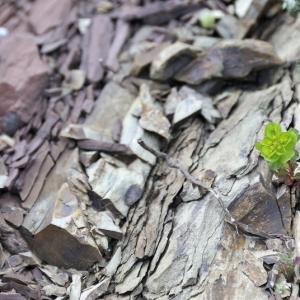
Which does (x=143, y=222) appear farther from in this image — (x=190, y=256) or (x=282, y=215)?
(x=282, y=215)

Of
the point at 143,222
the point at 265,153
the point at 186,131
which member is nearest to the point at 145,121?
the point at 186,131

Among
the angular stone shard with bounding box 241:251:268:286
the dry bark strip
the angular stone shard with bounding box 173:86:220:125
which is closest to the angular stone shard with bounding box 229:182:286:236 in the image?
the dry bark strip

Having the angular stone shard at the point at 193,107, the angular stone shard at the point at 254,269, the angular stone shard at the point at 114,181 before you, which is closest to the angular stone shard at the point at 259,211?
the angular stone shard at the point at 254,269

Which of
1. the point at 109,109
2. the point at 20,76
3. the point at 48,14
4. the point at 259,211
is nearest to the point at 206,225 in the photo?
the point at 259,211

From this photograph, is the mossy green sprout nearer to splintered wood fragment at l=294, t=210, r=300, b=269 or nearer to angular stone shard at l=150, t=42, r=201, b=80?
splintered wood fragment at l=294, t=210, r=300, b=269

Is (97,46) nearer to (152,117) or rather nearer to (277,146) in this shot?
(152,117)

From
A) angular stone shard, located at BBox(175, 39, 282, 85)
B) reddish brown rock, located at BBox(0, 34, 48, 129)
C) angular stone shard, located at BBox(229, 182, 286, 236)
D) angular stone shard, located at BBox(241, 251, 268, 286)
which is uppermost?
reddish brown rock, located at BBox(0, 34, 48, 129)
